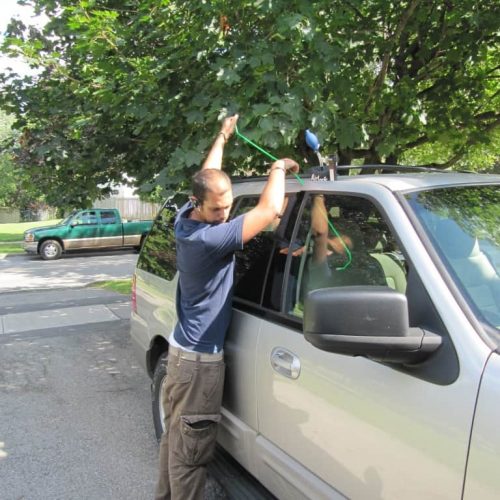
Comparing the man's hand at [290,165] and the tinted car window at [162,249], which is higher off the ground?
the man's hand at [290,165]

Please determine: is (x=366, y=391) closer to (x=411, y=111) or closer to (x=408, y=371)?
(x=408, y=371)

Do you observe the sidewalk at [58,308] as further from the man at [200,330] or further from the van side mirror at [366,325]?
the van side mirror at [366,325]

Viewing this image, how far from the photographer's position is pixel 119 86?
4.21 m

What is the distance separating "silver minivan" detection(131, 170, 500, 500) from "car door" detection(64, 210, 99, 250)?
1657 centimetres

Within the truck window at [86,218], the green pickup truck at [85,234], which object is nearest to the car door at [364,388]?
the green pickup truck at [85,234]

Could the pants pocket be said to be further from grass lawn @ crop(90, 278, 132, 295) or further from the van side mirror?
grass lawn @ crop(90, 278, 132, 295)

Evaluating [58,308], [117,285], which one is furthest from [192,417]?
[117,285]

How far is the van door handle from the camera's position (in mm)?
2062

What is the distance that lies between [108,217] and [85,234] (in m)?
1.07

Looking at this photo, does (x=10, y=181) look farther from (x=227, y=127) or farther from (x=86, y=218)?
(x=227, y=127)

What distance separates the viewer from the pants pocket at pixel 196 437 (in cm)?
241

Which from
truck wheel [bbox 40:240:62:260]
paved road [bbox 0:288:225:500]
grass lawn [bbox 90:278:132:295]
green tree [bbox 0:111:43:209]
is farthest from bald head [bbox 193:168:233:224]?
truck wheel [bbox 40:240:62:260]

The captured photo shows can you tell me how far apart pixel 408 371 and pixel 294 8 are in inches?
104

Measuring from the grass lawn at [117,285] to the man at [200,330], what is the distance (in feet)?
24.3
